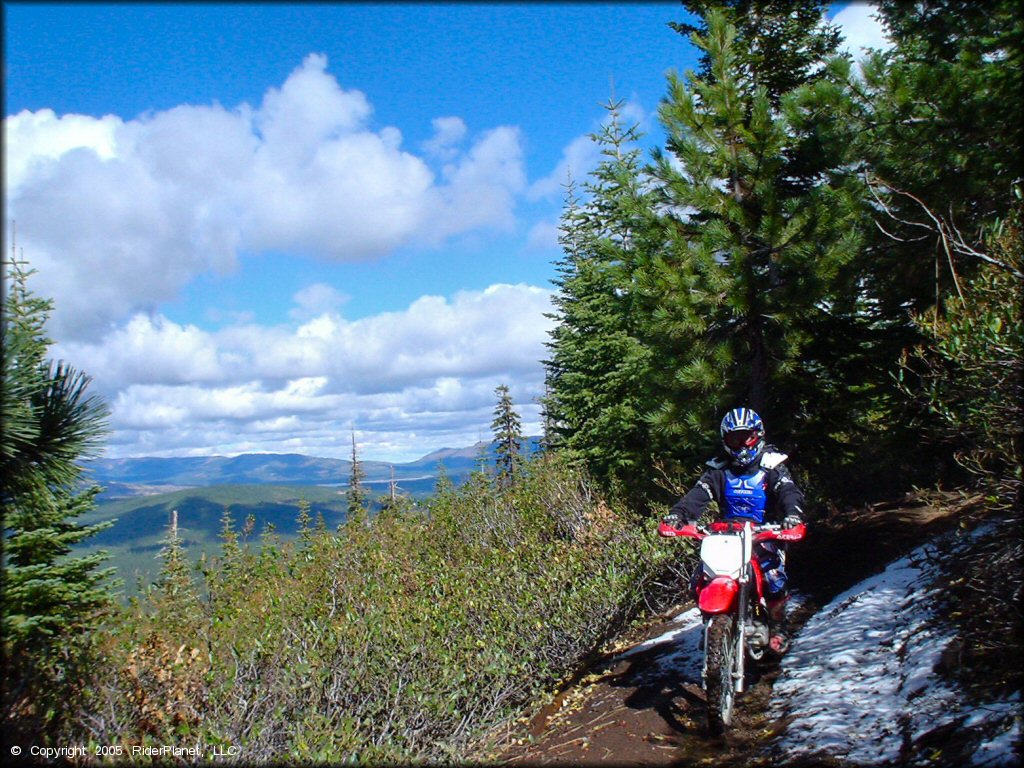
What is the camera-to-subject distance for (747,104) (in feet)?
33.5

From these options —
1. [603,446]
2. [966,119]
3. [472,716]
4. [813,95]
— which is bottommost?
[472,716]

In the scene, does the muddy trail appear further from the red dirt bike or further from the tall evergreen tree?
the tall evergreen tree

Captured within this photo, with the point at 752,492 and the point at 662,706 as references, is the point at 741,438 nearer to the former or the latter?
the point at 752,492

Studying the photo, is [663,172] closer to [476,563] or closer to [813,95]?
[813,95]

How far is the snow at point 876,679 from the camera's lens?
3.93 metres

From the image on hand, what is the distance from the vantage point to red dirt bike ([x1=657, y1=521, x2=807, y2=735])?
192 inches

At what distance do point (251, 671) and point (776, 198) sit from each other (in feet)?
25.3

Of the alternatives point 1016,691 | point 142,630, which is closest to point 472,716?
point 142,630

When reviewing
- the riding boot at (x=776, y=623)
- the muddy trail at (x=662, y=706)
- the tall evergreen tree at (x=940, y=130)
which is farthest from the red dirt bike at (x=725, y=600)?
the tall evergreen tree at (x=940, y=130)

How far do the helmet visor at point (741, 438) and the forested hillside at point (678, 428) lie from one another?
124 centimetres

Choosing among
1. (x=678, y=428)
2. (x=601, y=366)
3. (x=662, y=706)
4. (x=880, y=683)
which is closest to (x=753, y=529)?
(x=880, y=683)

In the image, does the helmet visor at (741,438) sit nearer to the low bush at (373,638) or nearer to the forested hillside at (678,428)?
the forested hillside at (678,428)

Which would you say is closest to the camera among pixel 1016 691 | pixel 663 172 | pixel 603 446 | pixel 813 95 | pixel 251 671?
pixel 1016 691

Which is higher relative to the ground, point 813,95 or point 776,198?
point 813,95
